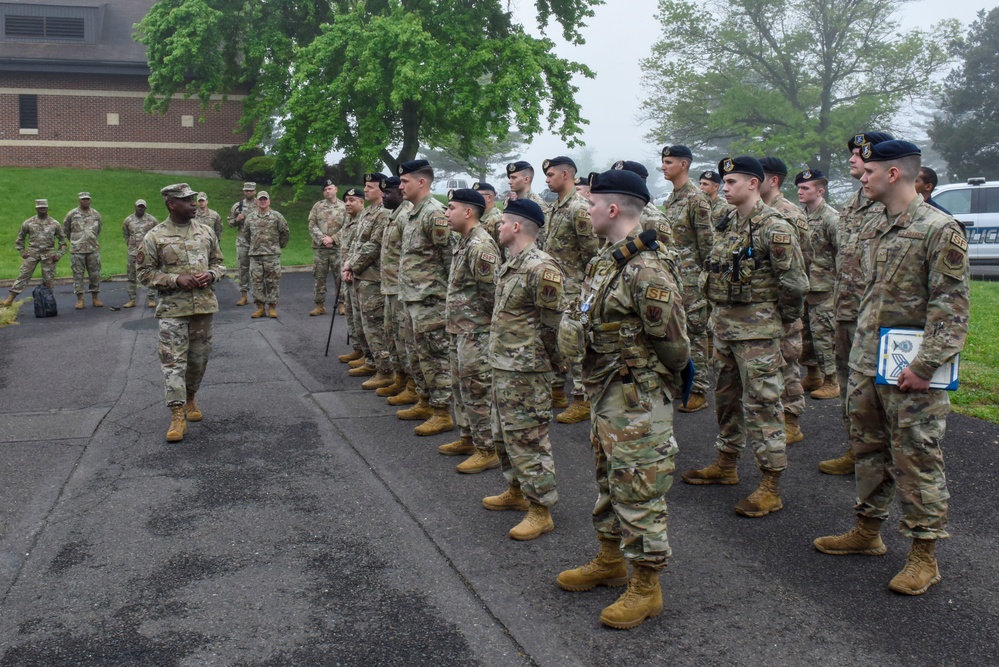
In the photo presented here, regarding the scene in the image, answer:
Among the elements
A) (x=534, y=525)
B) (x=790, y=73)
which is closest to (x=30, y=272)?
(x=534, y=525)

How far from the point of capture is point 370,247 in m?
9.33

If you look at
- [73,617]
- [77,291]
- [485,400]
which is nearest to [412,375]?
[485,400]

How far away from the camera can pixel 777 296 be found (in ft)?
19.0

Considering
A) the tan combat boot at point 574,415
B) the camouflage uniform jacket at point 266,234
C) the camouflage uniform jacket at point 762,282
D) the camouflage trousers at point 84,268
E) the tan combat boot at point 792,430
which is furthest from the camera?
the camouflage trousers at point 84,268

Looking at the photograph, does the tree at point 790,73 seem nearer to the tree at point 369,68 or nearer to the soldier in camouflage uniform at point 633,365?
the tree at point 369,68

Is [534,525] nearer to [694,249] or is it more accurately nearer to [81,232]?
[694,249]

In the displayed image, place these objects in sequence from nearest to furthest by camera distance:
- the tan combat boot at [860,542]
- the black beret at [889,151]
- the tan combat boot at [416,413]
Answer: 1. the black beret at [889,151]
2. the tan combat boot at [860,542]
3. the tan combat boot at [416,413]

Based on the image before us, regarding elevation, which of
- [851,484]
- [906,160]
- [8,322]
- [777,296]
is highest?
[906,160]

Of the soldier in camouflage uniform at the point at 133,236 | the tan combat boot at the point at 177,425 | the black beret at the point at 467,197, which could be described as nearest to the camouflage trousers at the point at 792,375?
the black beret at the point at 467,197

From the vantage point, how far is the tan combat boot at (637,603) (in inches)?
162

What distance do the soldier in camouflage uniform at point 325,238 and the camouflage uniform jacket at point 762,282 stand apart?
30.2 ft

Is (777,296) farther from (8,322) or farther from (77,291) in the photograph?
(77,291)

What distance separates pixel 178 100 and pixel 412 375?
1226 inches

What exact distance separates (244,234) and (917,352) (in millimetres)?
13382
